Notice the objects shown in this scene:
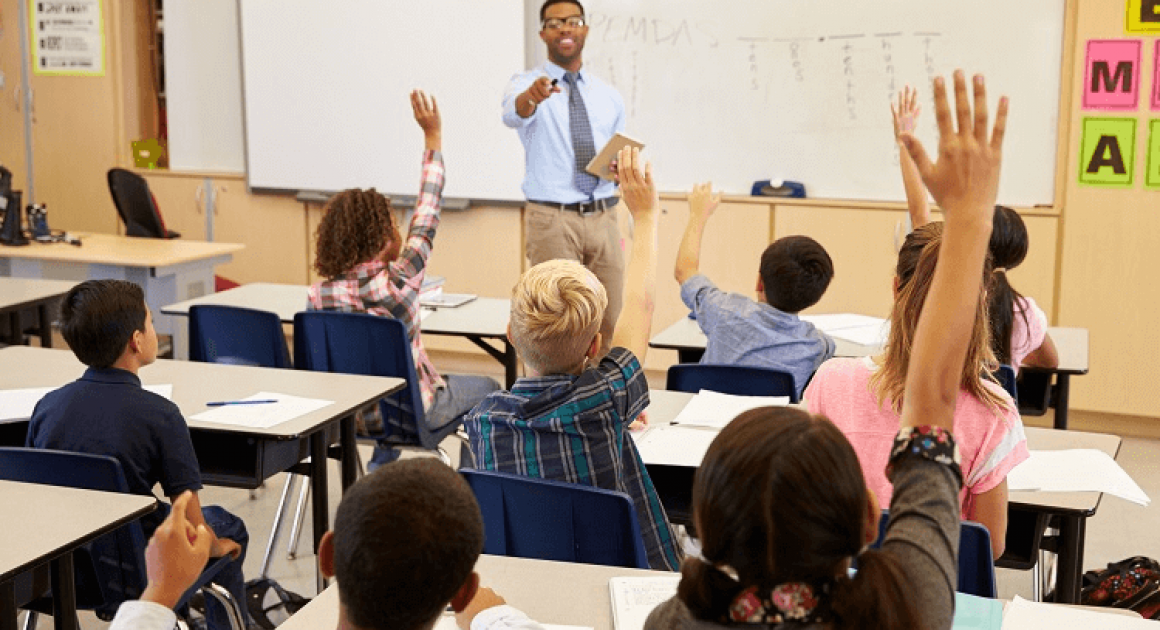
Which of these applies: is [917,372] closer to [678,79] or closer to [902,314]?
[902,314]

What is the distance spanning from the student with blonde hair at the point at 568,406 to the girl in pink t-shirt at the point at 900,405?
346 mm

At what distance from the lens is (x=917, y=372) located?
1317 mm

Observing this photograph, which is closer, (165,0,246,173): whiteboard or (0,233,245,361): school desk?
(0,233,245,361): school desk

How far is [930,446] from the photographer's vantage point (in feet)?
3.88

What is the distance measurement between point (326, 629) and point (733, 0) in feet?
15.6

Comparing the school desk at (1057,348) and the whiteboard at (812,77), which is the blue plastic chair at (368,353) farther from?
the whiteboard at (812,77)

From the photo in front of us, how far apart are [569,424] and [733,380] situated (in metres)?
1.15

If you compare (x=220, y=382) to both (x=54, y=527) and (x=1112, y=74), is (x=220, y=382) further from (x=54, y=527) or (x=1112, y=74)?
(x=1112, y=74)

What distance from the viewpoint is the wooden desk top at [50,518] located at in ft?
7.08

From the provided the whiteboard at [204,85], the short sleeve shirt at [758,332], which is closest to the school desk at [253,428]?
the short sleeve shirt at [758,332]

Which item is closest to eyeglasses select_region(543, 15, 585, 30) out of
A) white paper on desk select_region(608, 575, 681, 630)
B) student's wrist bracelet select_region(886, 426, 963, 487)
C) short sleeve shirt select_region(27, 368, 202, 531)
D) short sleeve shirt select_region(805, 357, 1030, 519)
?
short sleeve shirt select_region(27, 368, 202, 531)

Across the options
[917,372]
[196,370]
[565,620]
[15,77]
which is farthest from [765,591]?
[15,77]

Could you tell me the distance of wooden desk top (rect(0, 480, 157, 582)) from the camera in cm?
216

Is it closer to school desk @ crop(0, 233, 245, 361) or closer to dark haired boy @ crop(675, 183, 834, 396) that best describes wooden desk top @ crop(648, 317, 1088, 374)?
dark haired boy @ crop(675, 183, 834, 396)
